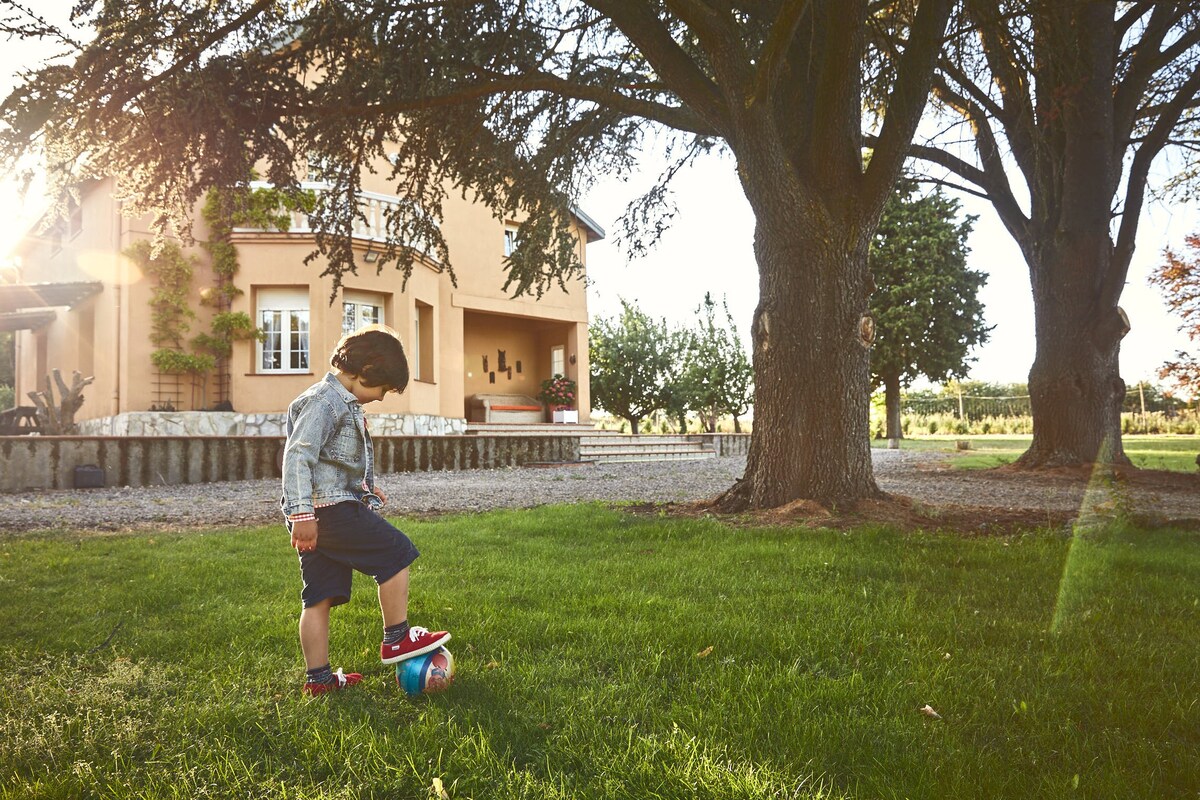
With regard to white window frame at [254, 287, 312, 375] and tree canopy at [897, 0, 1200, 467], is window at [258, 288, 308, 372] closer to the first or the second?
white window frame at [254, 287, 312, 375]

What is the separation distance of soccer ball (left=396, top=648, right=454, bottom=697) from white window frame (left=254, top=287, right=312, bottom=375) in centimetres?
1482

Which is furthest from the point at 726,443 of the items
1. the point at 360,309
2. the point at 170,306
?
the point at 170,306

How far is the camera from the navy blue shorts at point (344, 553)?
2.81m

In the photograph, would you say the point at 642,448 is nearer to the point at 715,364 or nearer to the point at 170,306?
the point at 715,364

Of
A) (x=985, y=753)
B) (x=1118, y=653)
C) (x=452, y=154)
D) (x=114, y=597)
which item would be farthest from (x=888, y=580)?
(x=452, y=154)

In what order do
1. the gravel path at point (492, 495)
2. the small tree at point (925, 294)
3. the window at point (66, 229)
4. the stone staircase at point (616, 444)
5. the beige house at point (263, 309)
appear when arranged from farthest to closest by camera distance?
1. the small tree at point (925, 294)
2. the window at point (66, 229)
3. the stone staircase at point (616, 444)
4. the beige house at point (263, 309)
5. the gravel path at point (492, 495)

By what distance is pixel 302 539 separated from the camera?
273cm

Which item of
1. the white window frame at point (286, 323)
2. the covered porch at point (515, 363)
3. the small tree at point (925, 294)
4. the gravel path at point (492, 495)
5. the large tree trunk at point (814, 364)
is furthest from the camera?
the small tree at point (925, 294)

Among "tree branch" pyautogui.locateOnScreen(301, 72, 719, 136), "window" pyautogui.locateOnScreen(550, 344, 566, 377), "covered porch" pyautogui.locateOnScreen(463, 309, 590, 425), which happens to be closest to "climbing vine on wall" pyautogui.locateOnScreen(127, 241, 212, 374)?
"covered porch" pyautogui.locateOnScreen(463, 309, 590, 425)

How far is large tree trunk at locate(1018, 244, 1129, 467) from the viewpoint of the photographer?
11.1 m

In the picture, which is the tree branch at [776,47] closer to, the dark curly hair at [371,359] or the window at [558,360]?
the dark curly hair at [371,359]

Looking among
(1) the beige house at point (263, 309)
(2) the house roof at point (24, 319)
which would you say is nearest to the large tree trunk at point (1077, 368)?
(1) the beige house at point (263, 309)

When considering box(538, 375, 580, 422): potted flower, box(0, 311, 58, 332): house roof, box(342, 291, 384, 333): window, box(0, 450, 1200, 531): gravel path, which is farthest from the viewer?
box(538, 375, 580, 422): potted flower

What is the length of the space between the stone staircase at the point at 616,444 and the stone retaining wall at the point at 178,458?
108 inches
